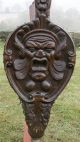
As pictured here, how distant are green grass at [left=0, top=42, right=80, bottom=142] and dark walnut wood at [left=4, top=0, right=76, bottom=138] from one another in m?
1.10

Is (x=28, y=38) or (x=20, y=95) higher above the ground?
(x=28, y=38)

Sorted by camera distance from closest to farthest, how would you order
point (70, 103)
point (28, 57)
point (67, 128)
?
point (28, 57) → point (67, 128) → point (70, 103)

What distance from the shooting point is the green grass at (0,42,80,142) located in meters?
3.05

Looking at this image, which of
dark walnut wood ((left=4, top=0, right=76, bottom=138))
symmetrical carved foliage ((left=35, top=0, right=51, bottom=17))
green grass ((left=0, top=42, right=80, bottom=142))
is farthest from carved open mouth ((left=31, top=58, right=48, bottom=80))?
green grass ((left=0, top=42, right=80, bottom=142))

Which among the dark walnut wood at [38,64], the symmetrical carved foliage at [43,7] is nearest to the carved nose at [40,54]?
the dark walnut wood at [38,64]

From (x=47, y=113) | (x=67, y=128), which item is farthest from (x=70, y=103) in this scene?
(x=47, y=113)

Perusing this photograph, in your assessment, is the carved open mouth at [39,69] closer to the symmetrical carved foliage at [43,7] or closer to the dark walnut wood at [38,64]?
the dark walnut wood at [38,64]

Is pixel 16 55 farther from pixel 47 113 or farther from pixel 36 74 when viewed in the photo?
pixel 47 113

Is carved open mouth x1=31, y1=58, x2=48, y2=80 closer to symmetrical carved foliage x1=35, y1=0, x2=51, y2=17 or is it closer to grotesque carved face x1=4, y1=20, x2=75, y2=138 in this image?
grotesque carved face x1=4, y1=20, x2=75, y2=138

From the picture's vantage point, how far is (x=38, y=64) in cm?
190

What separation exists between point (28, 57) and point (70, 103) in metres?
2.01

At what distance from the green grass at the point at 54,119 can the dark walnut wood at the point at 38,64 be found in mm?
1102

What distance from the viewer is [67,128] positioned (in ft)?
10.5

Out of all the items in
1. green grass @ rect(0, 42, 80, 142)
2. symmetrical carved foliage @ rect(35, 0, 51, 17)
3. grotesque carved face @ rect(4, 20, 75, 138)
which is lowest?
green grass @ rect(0, 42, 80, 142)
